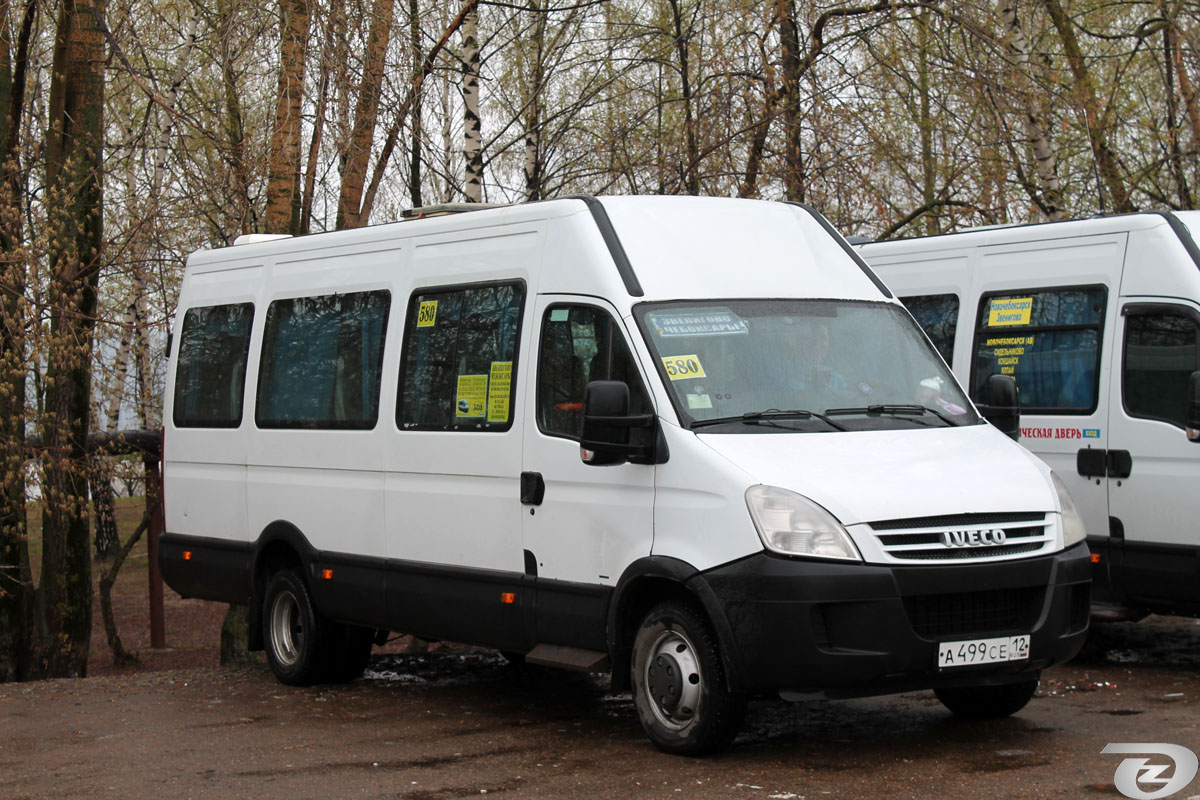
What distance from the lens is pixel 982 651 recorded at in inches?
271

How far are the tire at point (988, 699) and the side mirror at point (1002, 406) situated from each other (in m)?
1.30

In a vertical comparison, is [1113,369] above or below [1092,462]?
above

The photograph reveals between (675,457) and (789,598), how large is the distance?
90 centimetres

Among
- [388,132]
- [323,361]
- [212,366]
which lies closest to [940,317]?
[323,361]

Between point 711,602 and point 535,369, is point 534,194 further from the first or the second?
point 711,602

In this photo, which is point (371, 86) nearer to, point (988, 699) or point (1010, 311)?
point (1010, 311)

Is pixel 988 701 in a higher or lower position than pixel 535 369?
lower

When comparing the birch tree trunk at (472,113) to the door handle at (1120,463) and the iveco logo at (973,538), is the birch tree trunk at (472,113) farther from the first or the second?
the iveco logo at (973,538)

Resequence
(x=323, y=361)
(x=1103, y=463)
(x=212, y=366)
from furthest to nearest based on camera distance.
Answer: (x=212, y=366) → (x=323, y=361) → (x=1103, y=463)

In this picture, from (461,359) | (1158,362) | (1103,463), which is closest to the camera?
(461,359)

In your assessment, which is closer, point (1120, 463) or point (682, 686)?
point (682, 686)

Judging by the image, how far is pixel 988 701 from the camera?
25.9 feet

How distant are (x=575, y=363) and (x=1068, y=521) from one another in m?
2.42

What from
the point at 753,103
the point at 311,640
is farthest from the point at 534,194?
the point at 311,640
